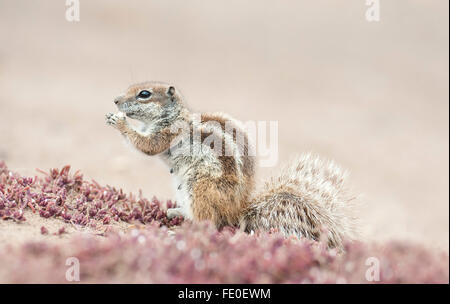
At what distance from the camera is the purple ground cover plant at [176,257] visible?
4434mm

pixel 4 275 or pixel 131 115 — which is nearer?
pixel 4 275

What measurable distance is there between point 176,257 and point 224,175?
75.0 inches

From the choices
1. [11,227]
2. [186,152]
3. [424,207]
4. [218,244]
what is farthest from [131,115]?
[424,207]

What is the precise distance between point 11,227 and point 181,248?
212cm

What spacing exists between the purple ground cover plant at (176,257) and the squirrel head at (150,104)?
1.35 metres

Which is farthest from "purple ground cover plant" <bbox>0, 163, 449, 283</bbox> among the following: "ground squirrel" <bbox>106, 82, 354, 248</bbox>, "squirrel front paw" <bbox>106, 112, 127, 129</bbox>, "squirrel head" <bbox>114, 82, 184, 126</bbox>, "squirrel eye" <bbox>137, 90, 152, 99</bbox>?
"squirrel eye" <bbox>137, 90, 152, 99</bbox>

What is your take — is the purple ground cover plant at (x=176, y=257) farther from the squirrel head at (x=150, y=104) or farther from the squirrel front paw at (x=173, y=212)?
the squirrel head at (x=150, y=104)

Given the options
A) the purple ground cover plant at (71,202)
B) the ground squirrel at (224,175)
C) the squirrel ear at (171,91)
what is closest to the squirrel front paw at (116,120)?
the ground squirrel at (224,175)

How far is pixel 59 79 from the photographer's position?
710 inches

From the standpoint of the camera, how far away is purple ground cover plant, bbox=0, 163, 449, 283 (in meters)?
4.43

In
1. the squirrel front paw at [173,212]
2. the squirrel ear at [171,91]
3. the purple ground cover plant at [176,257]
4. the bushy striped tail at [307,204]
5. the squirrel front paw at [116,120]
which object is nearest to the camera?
the purple ground cover plant at [176,257]

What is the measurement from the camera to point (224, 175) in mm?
6348

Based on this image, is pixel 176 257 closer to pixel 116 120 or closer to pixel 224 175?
pixel 224 175
